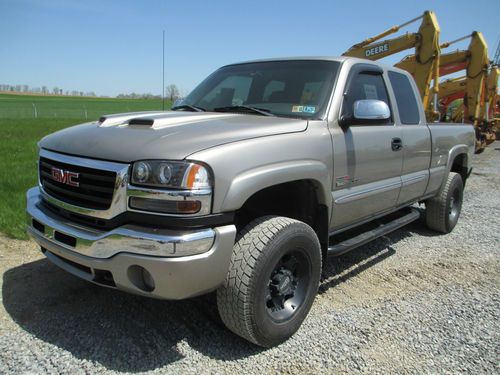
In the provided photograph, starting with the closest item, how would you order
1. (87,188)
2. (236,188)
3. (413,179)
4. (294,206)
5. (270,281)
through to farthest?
1. (236,188)
2. (87,188)
3. (270,281)
4. (294,206)
5. (413,179)

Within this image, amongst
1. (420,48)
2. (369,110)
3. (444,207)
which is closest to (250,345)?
(369,110)

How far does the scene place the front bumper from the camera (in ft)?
7.21

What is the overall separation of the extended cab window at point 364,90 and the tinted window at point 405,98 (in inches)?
11.5

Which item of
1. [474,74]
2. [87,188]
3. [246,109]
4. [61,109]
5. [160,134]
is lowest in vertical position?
[61,109]

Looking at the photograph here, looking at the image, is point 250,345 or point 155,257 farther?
point 250,345

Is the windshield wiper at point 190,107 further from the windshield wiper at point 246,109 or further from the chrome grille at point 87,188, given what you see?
the chrome grille at point 87,188

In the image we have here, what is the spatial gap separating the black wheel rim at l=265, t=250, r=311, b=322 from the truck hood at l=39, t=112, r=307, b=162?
87 cm

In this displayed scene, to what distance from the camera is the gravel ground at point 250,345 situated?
2561 mm

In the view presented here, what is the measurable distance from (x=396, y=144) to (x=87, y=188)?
2.75 m

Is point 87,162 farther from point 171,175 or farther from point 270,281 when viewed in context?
point 270,281

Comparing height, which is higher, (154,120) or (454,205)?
(154,120)

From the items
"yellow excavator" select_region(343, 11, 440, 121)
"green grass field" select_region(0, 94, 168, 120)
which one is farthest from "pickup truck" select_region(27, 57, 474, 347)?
"green grass field" select_region(0, 94, 168, 120)

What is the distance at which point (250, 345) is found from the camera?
2764mm

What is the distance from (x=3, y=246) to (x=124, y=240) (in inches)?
105
